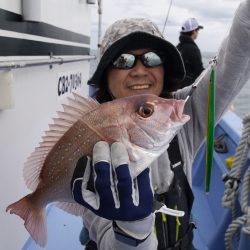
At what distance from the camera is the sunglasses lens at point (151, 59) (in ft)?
5.28

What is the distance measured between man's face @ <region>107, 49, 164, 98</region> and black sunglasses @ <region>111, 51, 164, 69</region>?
0.02 metres

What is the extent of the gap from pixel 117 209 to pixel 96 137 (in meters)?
0.25

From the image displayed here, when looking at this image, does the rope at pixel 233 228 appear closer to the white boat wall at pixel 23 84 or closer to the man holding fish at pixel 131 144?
the man holding fish at pixel 131 144

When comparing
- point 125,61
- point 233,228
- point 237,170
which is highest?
point 125,61

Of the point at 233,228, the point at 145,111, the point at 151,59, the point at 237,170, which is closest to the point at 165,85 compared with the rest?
the point at 151,59

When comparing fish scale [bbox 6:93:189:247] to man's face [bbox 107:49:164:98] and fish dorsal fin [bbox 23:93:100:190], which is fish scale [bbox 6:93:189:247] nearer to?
fish dorsal fin [bbox 23:93:100:190]

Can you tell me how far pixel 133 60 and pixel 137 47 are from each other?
74 mm

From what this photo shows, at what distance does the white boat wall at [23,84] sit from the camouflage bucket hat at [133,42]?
501 millimetres

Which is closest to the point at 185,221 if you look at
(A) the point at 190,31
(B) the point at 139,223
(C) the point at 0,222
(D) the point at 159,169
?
(D) the point at 159,169

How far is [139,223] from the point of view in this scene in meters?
1.14

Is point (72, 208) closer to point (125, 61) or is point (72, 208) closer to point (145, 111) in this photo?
point (145, 111)

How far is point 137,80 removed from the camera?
5.30ft

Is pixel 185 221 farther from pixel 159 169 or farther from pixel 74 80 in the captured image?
pixel 74 80

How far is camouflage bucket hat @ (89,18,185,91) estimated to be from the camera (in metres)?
1.59
